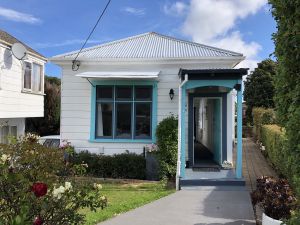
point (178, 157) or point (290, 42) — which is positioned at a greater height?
point (290, 42)

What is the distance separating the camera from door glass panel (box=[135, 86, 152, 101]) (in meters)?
13.2

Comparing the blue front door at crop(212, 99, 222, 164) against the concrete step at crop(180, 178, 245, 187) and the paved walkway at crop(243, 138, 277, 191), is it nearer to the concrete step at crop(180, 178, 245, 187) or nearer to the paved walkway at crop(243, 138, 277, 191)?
the paved walkway at crop(243, 138, 277, 191)

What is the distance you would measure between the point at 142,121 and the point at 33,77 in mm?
10149

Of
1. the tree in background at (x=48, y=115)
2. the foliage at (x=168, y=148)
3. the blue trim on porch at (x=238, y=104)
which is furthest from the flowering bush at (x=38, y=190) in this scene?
the tree in background at (x=48, y=115)

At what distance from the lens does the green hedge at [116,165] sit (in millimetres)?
12453

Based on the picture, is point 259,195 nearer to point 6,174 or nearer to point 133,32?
point 6,174

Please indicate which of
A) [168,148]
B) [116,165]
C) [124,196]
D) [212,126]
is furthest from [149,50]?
[124,196]

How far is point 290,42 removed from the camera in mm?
4285

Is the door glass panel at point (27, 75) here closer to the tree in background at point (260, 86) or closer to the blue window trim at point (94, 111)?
the blue window trim at point (94, 111)

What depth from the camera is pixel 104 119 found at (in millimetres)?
13539

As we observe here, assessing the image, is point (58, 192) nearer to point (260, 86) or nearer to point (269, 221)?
point (269, 221)

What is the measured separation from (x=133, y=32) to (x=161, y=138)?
6841 millimetres

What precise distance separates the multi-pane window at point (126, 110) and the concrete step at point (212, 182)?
2.83m

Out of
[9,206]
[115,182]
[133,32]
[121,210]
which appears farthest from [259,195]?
[133,32]
